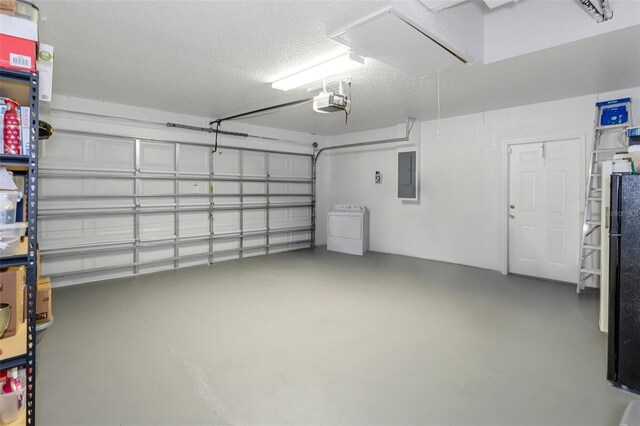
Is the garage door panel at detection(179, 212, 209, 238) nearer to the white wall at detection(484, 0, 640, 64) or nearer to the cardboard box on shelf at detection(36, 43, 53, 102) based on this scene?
the cardboard box on shelf at detection(36, 43, 53, 102)

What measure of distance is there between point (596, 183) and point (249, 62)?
435cm

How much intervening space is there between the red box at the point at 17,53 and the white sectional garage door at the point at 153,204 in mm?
3383

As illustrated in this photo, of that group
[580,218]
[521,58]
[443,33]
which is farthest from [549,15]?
[580,218]

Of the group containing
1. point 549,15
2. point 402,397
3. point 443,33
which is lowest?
point 402,397

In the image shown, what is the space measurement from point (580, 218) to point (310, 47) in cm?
406

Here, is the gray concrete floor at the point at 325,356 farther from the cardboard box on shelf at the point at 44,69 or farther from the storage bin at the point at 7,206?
the cardboard box on shelf at the point at 44,69

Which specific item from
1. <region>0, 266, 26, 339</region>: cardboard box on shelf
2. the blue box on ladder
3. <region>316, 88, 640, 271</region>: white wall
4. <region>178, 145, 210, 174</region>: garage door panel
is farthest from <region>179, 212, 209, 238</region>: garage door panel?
the blue box on ladder

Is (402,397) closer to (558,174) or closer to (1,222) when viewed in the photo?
(1,222)

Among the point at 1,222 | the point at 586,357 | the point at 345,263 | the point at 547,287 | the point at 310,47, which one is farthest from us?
the point at 345,263

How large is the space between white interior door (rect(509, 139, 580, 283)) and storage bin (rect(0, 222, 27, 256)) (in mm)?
5486

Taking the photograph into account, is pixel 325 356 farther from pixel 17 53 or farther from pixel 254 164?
pixel 254 164

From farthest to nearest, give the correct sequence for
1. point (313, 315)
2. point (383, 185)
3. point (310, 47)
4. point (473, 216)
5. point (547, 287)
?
point (383, 185) → point (473, 216) → point (547, 287) → point (313, 315) → point (310, 47)

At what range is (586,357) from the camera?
101 inches

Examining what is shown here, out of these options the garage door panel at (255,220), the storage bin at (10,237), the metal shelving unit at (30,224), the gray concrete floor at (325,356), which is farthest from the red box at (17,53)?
the garage door panel at (255,220)
